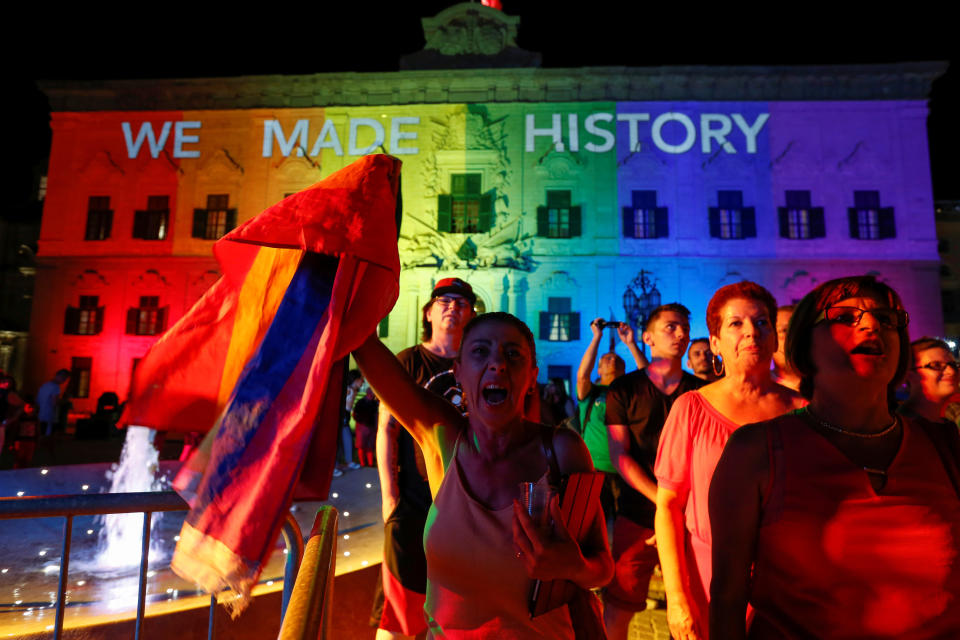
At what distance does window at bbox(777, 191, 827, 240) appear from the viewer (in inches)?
827

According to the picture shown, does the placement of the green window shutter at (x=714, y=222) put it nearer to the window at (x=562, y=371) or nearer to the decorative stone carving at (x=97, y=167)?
the window at (x=562, y=371)

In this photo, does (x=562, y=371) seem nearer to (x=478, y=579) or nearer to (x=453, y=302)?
(x=453, y=302)

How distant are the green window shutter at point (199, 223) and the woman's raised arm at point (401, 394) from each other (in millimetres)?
23663

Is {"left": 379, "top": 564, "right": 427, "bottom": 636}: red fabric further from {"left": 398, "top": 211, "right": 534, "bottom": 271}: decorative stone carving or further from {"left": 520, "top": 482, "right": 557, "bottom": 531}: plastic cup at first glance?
{"left": 398, "top": 211, "right": 534, "bottom": 271}: decorative stone carving

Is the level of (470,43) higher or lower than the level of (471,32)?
lower

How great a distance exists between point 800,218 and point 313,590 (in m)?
23.7

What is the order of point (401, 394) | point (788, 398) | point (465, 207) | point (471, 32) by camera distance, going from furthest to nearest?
point (471, 32)
point (465, 207)
point (788, 398)
point (401, 394)

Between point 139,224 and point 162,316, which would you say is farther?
point 139,224

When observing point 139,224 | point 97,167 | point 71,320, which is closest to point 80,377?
point 71,320

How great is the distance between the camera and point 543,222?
856 inches

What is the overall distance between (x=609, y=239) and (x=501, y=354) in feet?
67.1

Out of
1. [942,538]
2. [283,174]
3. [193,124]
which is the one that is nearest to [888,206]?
[283,174]

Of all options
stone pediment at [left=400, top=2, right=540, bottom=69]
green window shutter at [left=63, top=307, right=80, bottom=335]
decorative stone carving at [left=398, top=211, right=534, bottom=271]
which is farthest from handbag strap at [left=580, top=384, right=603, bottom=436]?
green window shutter at [left=63, top=307, right=80, bottom=335]

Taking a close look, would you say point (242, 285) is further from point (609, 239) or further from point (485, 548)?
point (609, 239)
